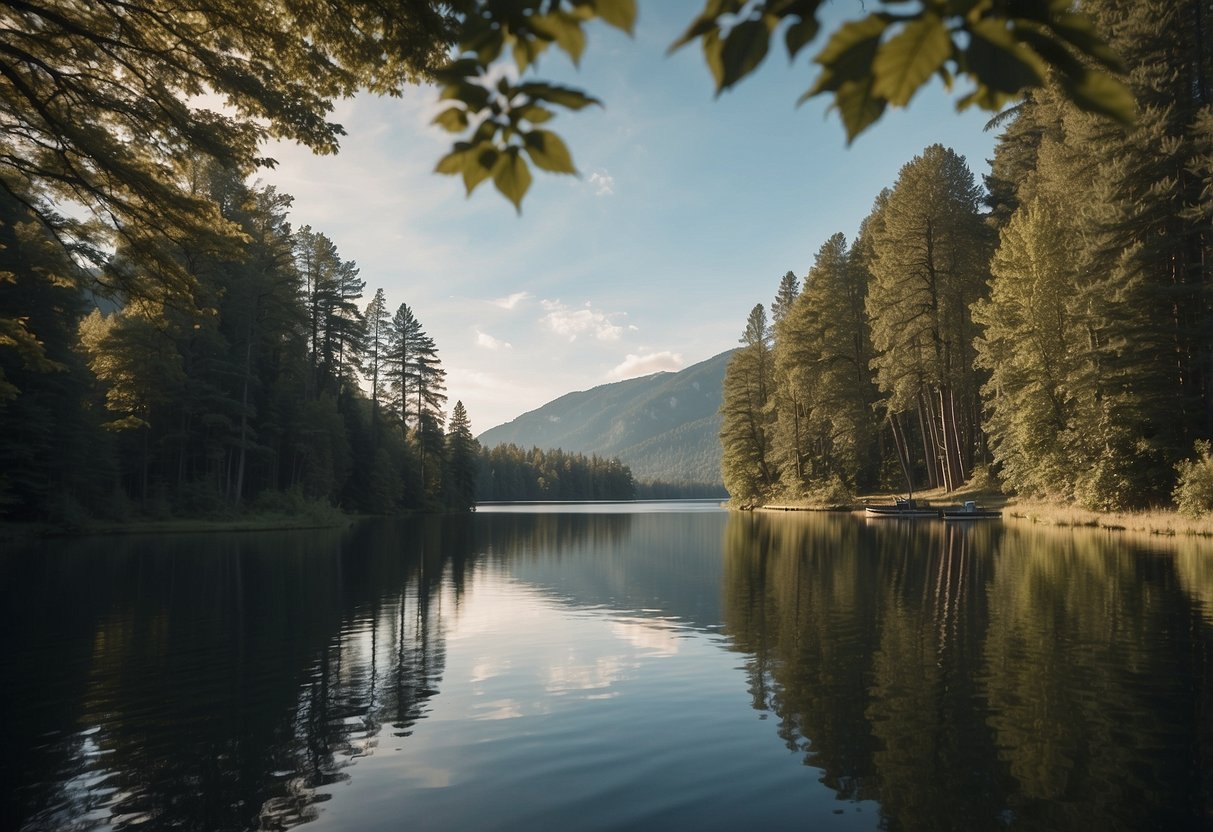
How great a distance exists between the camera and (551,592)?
15.8m

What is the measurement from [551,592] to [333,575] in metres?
6.07

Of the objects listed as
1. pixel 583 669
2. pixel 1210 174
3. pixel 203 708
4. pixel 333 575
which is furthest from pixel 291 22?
pixel 1210 174

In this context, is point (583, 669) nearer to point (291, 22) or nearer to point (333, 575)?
point (291, 22)

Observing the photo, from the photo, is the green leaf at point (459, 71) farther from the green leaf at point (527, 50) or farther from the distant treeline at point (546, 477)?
the distant treeline at point (546, 477)

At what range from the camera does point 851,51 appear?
1245mm

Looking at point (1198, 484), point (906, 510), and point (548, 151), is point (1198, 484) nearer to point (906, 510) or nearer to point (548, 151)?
point (906, 510)

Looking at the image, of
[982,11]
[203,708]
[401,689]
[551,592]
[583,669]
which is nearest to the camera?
[982,11]

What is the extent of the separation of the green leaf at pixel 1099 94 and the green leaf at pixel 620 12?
773mm

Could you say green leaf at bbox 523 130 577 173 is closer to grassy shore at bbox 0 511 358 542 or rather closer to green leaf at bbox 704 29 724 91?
green leaf at bbox 704 29 724 91

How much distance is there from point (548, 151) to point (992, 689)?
8.16m

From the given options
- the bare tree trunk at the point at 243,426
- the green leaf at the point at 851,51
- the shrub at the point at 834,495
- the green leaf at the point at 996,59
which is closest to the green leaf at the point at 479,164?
the green leaf at the point at 851,51

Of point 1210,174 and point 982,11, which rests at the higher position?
point 1210,174

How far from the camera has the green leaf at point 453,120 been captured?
62.6 inches

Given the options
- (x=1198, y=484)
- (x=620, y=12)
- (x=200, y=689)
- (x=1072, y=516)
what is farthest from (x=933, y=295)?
(x=620, y=12)
